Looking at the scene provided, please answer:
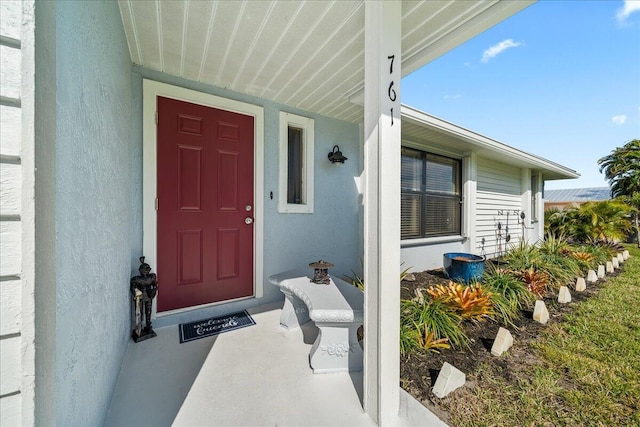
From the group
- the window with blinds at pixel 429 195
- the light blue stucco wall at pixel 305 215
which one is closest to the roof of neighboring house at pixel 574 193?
the window with blinds at pixel 429 195

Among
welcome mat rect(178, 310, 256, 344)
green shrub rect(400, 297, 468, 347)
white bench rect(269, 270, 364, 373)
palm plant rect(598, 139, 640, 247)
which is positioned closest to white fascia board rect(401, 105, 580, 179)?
green shrub rect(400, 297, 468, 347)

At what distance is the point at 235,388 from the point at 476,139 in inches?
185

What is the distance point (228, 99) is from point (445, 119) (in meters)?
2.96

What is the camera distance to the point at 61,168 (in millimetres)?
740

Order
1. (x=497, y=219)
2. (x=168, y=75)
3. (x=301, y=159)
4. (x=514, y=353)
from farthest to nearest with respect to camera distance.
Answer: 1. (x=497, y=219)
2. (x=301, y=159)
3. (x=168, y=75)
4. (x=514, y=353)

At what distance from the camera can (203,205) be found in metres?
2.47

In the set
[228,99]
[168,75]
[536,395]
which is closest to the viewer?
[536,395]

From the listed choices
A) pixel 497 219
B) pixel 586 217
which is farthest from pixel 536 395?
pixel 586 217

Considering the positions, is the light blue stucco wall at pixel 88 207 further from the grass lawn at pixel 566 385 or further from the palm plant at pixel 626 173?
the palm plant at pixel 626 173

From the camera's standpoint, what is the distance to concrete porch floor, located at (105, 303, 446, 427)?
1.33 meters

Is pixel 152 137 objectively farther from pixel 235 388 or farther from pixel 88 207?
pixel 235 388

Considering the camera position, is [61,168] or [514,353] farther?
[514,353]

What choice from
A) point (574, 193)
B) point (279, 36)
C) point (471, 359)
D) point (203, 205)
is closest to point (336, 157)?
point (279, 36)

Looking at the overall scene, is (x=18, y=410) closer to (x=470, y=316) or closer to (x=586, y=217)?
(x=470, y=316)
